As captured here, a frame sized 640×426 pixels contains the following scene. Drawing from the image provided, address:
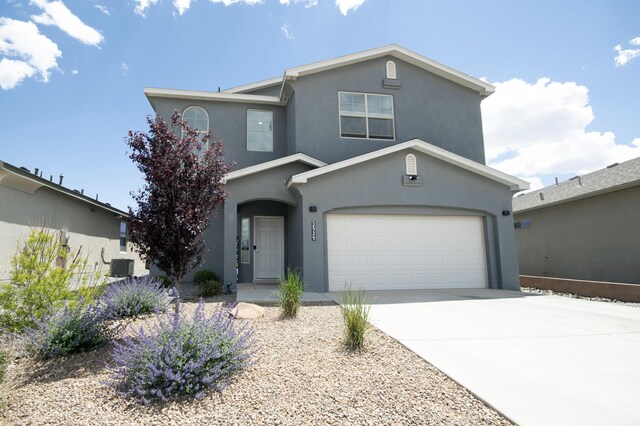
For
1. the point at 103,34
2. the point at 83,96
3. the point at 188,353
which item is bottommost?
the point at 188,353

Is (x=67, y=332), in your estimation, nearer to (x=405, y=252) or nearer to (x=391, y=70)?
(x=405, y=252)

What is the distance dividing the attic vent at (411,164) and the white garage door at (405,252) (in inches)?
58.2

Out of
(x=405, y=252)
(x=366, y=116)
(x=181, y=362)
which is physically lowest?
(x=181, y=362)

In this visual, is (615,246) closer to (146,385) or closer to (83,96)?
(146,385)

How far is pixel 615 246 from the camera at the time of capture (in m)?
12.1

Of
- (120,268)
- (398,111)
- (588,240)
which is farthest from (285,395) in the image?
(120,268)

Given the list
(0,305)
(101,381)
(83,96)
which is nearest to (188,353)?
(101,381)

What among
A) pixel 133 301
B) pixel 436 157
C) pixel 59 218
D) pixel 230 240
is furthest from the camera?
pixel 59 218

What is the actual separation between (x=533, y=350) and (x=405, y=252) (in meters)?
6.37

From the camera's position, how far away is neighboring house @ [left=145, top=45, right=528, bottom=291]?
10.6 meters

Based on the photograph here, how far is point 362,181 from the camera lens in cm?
1071

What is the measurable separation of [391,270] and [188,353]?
8.10 meters

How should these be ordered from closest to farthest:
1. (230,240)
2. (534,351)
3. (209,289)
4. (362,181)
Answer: (534,351) < (209,289) < (230,240) < (362,181)

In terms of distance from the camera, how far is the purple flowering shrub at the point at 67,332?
447cm
